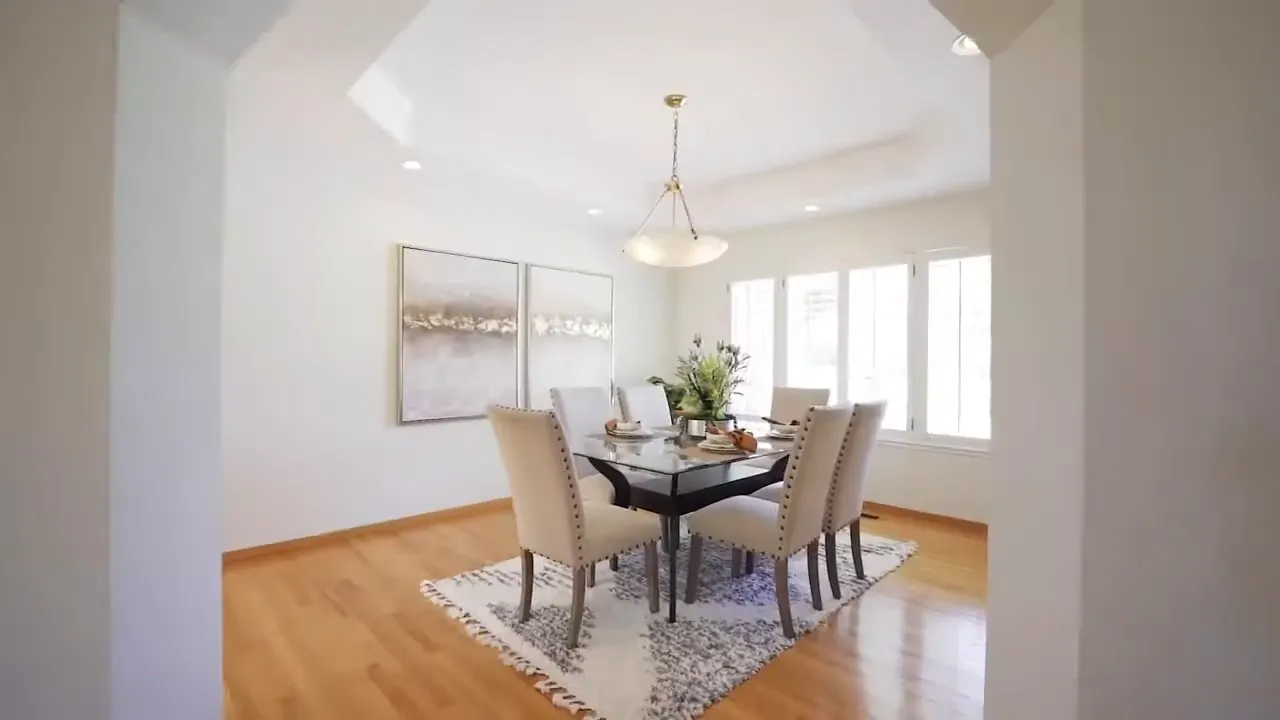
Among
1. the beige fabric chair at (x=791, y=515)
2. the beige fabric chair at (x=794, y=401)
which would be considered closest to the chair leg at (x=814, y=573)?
the beige fabric chair at (x=791, y=515)

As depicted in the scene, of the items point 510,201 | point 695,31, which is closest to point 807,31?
point 695,31

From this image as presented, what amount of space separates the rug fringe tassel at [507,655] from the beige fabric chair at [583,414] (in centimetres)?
92

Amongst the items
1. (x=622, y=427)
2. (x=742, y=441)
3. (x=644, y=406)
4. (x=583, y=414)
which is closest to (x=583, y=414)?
(x=583, y=414)

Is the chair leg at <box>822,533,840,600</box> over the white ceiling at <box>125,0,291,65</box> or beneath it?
beneath

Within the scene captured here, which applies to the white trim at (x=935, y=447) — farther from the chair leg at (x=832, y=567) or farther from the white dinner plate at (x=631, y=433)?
the white dinner plate at (x=631, y=433)

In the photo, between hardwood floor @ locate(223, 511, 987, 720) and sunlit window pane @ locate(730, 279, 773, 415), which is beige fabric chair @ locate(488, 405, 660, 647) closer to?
hardwood floor @ locate(223, 511, 987, 720)

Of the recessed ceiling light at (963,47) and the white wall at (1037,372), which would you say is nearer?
the white wall at (1037,372)

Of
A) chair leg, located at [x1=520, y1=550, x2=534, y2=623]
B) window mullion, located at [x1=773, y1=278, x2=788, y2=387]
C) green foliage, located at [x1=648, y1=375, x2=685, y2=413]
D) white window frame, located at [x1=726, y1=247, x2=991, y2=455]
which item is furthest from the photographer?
green foliage, located at [x1=648, y1=375, x2=685, y2=413]

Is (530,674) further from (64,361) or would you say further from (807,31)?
(807,31)

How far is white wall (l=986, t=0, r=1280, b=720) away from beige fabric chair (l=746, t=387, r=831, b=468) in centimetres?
307

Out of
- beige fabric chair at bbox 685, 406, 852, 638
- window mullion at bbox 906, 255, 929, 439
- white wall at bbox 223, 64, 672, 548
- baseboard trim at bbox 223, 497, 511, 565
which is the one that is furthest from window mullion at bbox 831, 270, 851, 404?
baseboard trim at bbox 223, 497, 511, 565

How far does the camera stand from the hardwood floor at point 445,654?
205cm

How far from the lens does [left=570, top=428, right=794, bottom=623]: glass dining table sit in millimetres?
2719

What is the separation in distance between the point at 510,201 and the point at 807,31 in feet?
8.70
